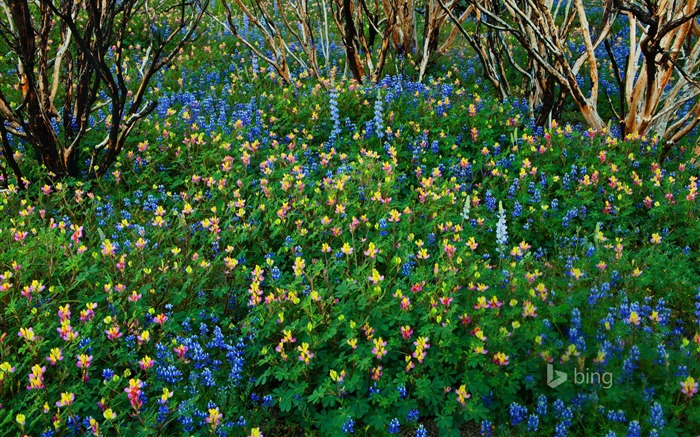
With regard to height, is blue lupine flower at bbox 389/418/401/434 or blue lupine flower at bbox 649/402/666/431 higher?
blue lupine flower at bbox 649/402/666/431

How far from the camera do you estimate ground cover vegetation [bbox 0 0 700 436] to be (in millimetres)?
3062

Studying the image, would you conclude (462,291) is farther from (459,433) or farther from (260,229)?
(260,229)

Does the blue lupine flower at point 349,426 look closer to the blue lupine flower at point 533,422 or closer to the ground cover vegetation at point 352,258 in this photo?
the ground cover vegetation at point 352,258

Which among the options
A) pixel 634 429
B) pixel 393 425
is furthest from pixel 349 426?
pixel 634 429

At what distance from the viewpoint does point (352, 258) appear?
4160mm

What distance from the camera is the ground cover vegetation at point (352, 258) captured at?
306 centimetres

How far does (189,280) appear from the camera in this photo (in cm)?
376

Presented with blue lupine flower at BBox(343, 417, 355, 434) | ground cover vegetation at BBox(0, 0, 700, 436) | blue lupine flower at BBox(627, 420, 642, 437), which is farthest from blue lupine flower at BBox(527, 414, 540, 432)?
blue lupine flower at BBox(343, 417, 355, 434)

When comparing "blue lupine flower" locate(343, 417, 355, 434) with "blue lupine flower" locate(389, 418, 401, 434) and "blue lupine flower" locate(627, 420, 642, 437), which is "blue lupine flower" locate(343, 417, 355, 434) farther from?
"blue lupine flower" locate(627, 420, 642, 437)

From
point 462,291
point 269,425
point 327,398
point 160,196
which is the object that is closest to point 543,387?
point 462,291

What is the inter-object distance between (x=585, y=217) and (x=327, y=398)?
9.04ft

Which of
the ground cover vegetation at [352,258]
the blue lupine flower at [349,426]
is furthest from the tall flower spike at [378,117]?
the blue lupine flower at [349,426]

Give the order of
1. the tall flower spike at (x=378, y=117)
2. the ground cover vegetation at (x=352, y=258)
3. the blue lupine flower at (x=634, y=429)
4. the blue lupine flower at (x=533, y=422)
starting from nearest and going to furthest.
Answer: the blue lupine flower at (x=634, y=429), the blue lupine flower at (x=533, y=422), the ground cover vegetation at (x=352, y=258), the tall flower spike at (x=378, y=117)

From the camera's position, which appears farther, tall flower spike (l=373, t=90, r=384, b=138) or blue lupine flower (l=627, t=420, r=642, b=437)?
A: tall flower spike (l=373, t=90, r=384, b=138)
